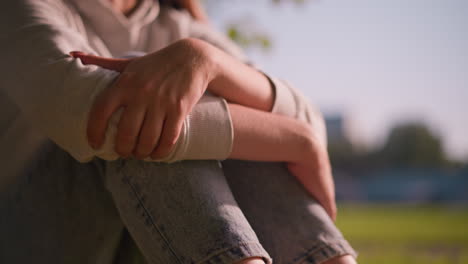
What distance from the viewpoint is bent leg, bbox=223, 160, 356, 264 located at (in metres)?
0.91

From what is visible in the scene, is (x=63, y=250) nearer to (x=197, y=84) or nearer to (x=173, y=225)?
(x=173, y=225)

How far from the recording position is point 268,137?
0.92m

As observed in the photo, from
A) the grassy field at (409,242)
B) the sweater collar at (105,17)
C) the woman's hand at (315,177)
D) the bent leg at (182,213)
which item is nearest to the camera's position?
the bent leg at (182,213)

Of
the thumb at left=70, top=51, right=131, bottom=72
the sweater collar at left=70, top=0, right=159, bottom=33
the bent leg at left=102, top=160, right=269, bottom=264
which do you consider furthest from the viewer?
the sweater collar at left=70, top=0, right=159, bottom=33

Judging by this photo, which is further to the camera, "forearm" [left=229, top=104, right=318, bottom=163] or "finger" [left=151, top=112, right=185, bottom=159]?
"forearm" [left=229, top=104, right=318, bottom=163]

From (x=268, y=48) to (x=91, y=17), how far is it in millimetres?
1686

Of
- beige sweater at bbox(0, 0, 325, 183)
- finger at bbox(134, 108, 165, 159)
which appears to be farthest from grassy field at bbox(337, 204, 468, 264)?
finger at bbox(134, 108, 165, 159)

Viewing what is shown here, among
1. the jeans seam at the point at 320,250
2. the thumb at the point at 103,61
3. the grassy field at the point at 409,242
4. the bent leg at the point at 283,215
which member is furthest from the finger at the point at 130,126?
the grassy field at the point at 409,242

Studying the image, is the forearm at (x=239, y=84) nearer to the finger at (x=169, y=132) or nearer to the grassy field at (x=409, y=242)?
the finger at (x=169, y=132)

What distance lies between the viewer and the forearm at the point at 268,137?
2.93 feet

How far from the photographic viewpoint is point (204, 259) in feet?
2.45

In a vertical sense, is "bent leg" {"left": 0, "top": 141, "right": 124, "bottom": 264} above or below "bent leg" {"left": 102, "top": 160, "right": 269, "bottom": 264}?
below

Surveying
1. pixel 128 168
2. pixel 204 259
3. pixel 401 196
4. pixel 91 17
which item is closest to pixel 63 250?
pixel 128 168

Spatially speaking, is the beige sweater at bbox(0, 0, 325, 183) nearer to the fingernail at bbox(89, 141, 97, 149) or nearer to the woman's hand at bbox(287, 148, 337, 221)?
the fingernail at bbox(89, 141, 97, 149)
